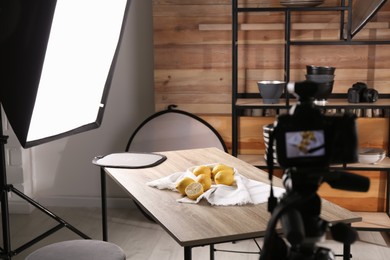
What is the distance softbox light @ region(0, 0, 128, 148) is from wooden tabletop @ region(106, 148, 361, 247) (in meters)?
0.37

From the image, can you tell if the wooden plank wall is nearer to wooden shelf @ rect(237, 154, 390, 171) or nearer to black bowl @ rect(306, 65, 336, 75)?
wooden shelf @ rect(237, 154, 390, 171)

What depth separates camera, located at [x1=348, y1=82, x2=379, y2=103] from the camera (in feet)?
11.8

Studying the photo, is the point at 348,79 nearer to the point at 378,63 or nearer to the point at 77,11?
the point at 378,63

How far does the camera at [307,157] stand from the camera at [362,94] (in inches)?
103

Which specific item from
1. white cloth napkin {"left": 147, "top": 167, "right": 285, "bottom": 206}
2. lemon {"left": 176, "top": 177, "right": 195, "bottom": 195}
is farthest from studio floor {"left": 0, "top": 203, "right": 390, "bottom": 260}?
lemon {"left": 176, "top": 177, "right": 195, "bottom": 195}

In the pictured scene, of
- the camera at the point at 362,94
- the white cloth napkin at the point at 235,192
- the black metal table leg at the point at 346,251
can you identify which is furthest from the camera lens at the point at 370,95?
the black metal table leg at the point at 346,251

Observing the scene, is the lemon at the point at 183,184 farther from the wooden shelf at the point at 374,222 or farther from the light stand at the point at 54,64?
the wooden shelf at the point at 374,222

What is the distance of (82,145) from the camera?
14.4 feet

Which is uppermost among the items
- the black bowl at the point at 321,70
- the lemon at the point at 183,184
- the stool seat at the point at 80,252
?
the black bowl at the point at 321,70

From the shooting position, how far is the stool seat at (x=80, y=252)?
2156 millimetres

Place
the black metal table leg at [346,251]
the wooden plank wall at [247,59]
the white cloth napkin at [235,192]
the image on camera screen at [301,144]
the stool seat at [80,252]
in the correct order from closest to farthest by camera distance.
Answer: the image on camera screen at [301,144]
the black metal table leg at [346,251]
the white cloth napkin at [235,192]
the stool seat at [80,252]
the wooden plank wall at [247,59]

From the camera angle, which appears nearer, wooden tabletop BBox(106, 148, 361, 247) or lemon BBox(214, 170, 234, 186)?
wooden tabletop BBox(106, 148, 361, 247)

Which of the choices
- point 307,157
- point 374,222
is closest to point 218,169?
point 307,157

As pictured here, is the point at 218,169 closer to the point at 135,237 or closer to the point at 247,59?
the point at 135,237
